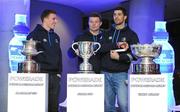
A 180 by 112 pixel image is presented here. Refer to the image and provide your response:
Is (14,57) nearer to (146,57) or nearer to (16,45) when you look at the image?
(16,45)

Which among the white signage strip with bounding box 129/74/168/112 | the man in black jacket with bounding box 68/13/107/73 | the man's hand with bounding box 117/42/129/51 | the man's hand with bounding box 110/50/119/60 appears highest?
the man in black jacket with bounding box 68/13/107/73

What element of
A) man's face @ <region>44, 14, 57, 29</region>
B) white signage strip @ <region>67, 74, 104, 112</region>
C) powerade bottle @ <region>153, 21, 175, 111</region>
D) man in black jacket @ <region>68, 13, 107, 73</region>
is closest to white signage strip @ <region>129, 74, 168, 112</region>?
white signage strip @ <region>67, 74, 104, 112</region>

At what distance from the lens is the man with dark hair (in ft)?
9.83

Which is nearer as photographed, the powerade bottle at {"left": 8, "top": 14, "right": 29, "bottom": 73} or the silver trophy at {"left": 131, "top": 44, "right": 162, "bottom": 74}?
the silver trophy at {"left": 131, "top": 44, "right": 162, "bottom": 74}

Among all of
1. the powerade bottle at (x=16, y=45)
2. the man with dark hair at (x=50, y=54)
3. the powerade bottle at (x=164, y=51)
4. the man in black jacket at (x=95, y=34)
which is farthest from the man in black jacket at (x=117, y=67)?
the powerade bottle at (x=164, y=51)

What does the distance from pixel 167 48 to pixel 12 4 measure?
8.03 feet

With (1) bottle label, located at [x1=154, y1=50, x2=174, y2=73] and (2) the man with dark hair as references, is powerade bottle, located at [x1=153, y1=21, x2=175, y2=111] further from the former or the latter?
(2) the man with dark hair

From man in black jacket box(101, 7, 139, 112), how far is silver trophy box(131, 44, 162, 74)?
2.29ft

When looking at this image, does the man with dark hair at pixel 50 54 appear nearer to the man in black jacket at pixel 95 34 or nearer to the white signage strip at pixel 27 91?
the man in black jacket at pixel 95 34

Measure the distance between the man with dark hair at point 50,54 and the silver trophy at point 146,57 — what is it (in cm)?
101

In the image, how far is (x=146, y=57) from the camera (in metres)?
2.15

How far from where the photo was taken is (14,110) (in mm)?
2096

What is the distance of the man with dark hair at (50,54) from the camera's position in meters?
3.00

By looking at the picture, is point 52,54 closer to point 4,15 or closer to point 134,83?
point 134,83
